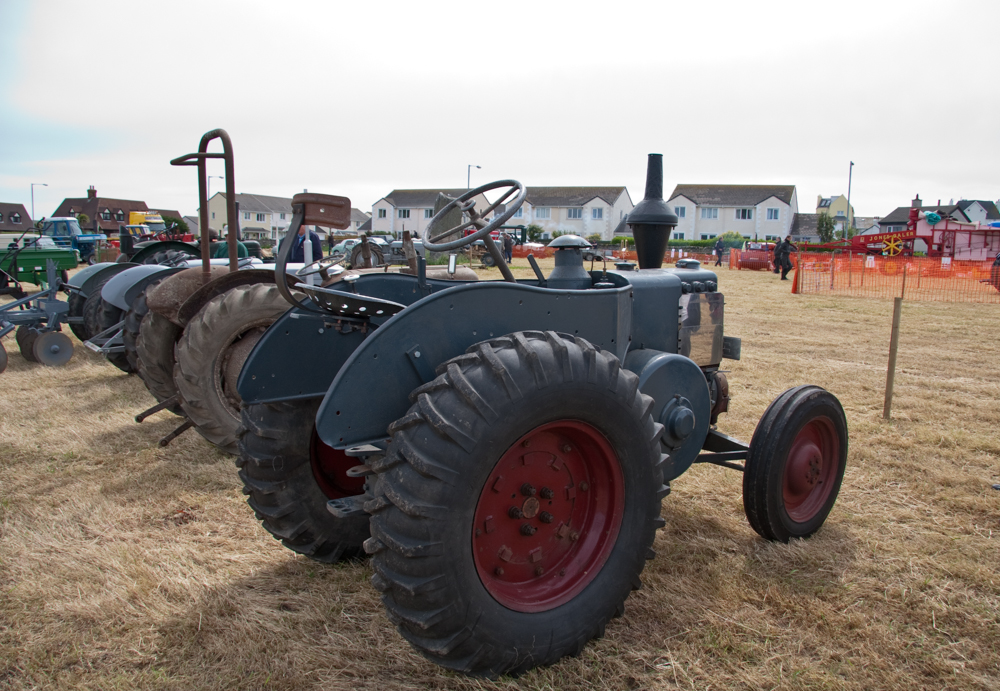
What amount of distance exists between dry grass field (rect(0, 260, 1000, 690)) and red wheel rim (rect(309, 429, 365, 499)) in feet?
1.20

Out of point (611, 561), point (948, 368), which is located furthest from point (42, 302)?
point (948, 368)

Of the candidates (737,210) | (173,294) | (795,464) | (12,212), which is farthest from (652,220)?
(12,212)

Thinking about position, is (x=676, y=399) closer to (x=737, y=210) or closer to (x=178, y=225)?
(x=178, y=225)

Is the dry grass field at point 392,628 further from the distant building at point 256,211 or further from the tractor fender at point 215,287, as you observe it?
the distant building at point 256,211

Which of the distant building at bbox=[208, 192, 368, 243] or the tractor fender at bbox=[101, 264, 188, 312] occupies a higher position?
the distant building at bbox=[208, 192, 368, 243]

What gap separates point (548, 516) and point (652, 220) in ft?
6.95

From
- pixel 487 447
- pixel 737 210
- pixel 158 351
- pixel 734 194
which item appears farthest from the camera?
pixel 734 194

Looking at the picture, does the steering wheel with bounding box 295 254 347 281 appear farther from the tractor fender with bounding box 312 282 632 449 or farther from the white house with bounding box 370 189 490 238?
the white house with bounding box 370 189 490 238

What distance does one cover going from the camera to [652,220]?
3807mm

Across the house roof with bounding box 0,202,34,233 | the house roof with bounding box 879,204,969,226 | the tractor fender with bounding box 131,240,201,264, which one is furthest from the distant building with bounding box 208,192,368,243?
the tractor fender with bounding box 131,240,201,264

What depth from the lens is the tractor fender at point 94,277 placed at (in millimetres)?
8516

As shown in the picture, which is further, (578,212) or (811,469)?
(578,212)

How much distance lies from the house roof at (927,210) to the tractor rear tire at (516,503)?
6485 centimetres

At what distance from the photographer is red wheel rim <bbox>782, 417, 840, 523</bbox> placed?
10.9 ft
